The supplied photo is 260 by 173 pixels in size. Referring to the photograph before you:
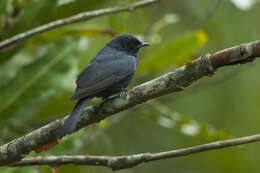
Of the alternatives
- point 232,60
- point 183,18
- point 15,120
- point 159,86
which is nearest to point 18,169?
point 15,120

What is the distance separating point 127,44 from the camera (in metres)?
5.05

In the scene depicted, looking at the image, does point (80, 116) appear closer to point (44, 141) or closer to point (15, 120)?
point (44, 141)

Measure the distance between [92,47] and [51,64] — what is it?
166 centimetres

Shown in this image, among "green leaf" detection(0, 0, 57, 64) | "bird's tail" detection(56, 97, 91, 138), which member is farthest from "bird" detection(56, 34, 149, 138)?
"green leaf" detection(0, 0, 57, 64)

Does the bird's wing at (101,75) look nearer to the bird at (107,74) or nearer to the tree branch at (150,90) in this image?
the bird at (107,74)

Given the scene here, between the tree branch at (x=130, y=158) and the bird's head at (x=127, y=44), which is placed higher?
the bird's head at (x=127, y=44)

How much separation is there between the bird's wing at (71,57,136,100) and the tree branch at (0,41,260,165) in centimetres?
30

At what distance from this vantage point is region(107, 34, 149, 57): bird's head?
16.5ft

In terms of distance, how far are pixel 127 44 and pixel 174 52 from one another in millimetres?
524

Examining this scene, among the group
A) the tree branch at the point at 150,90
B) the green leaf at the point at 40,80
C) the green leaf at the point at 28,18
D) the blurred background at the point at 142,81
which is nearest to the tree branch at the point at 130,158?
the tree branch at the point at 150,90

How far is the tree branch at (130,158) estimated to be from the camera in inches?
114

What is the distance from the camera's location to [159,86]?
3.07 m

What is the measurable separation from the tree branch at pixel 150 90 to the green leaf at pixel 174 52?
1709 mm

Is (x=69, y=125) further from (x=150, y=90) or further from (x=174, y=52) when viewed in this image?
(x=174, y=52)
